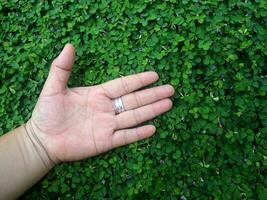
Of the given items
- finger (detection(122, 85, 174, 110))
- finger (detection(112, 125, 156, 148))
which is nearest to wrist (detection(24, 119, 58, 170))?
finger (detection(112, 125, 156, 148))

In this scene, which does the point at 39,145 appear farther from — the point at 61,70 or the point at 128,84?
the point at 128,84

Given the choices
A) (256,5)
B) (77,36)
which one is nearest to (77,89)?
(77,36)

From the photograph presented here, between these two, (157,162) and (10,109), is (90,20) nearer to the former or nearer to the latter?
(10,109)

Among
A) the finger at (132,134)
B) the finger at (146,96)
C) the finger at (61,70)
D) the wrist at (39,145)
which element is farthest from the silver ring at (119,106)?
the wrist at (39,145)

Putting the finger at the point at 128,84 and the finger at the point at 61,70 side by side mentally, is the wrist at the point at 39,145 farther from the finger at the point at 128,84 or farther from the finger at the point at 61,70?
the finger at the point at 128,84

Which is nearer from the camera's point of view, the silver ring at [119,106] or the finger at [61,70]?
the finger at [61,70]

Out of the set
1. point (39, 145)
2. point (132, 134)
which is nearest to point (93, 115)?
point (132, 134)
